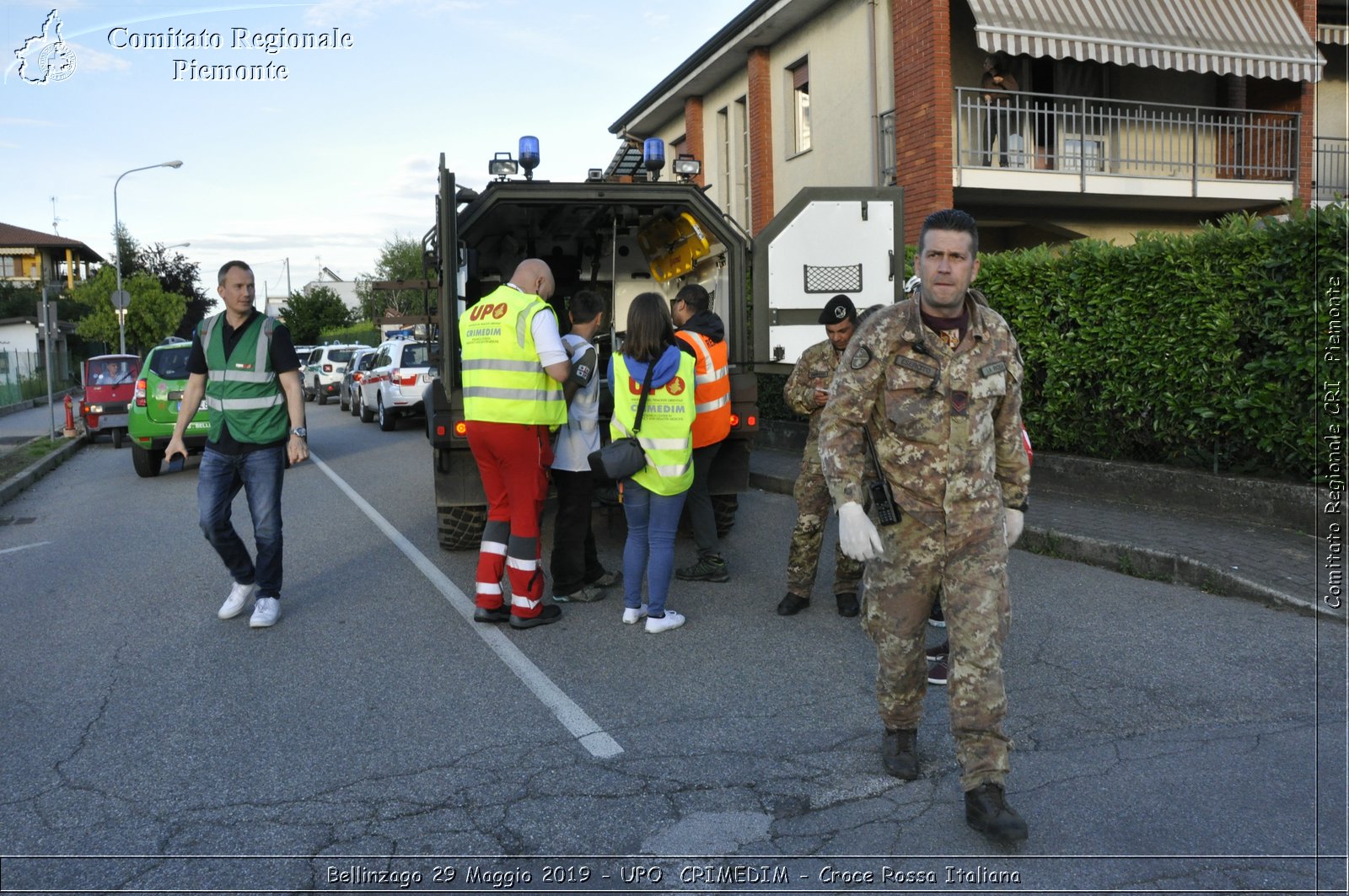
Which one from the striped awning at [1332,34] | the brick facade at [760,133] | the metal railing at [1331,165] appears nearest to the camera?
the striped awning at [1332,34]

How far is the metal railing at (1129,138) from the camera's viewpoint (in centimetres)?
1587

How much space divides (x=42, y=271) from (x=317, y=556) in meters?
75.3

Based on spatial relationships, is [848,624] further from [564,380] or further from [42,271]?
[42,271]

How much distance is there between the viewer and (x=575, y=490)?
666cm

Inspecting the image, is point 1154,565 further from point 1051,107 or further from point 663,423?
point 1051,107

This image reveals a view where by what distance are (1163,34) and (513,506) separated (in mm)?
12491

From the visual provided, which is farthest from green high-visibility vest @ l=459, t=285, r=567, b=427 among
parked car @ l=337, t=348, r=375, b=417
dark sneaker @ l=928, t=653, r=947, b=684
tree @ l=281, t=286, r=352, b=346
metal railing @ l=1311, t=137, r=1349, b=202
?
tree @ l=281, t=286, r=352, b=346

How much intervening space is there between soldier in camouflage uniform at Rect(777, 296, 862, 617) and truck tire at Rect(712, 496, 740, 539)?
2257mm

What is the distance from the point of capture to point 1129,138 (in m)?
17.2

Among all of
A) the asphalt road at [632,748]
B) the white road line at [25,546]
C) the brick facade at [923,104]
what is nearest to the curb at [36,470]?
the white road line at [25,546]

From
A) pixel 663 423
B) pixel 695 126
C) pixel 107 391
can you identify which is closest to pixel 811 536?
pixel 663 423

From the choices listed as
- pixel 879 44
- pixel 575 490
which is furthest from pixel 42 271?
pixel 575 490

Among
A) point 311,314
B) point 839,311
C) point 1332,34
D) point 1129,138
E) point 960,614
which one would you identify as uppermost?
point 1332,34

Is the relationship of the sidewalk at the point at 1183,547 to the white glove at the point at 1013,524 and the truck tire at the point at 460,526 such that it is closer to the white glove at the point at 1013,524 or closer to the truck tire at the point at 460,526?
the white glove at the point at 1013,524
